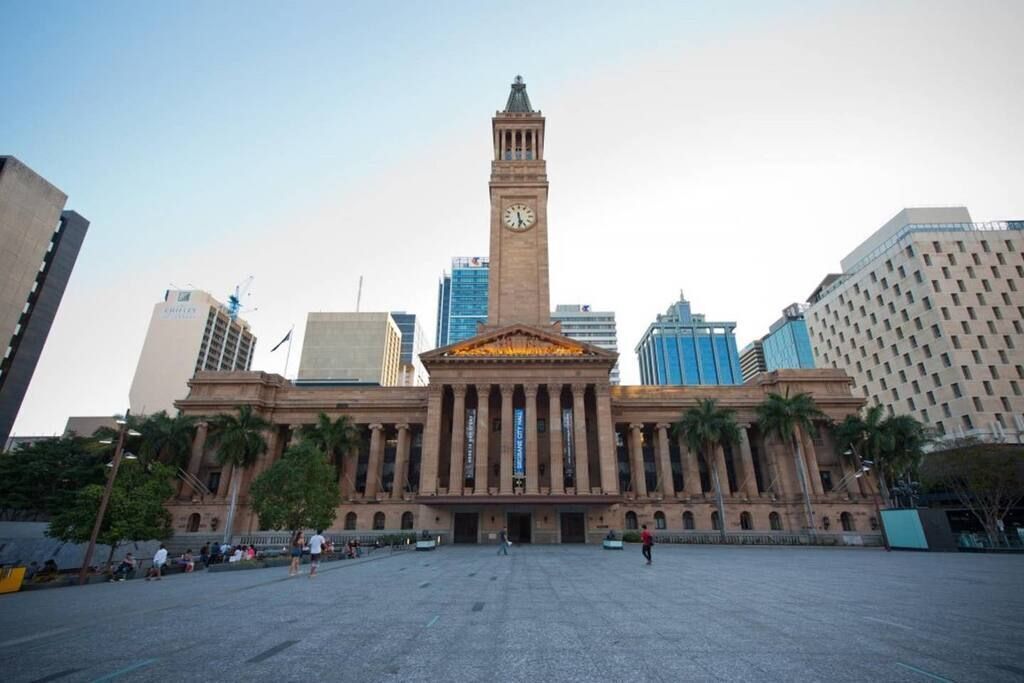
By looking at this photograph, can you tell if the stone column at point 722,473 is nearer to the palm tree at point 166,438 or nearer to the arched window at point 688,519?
the arched window at point 688,519

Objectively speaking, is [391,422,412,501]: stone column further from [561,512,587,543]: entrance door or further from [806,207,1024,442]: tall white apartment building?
[806,207,1024,442]: tall white apartment building

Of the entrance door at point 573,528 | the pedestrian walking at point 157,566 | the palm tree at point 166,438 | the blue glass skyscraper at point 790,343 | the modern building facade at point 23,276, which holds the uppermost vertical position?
the blue glass skyscraper at point 790,343

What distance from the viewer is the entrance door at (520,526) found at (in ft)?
178

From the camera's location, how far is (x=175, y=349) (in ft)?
423

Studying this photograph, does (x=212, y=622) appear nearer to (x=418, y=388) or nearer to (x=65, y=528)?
(x=65, y=528)

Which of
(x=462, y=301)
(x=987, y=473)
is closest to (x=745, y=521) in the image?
(x=987, y=473)

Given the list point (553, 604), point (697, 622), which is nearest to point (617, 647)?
point (697, 622)

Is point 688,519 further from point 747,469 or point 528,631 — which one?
point 528,631

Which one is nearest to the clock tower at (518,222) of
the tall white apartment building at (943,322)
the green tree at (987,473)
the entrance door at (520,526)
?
the entrance door at (520,526)

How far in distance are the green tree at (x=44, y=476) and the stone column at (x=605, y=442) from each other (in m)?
52.3

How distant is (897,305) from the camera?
249 feet

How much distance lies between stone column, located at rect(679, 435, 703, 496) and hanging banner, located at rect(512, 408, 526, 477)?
18.5 m

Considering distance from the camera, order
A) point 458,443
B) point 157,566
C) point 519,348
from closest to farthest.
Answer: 1. point 157,566
2. point 458,443
3. point 519,348

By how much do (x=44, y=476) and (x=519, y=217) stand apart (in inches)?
2490
